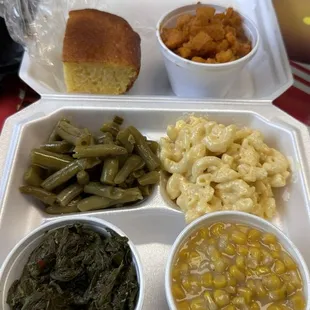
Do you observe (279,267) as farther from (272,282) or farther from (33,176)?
(33,176)

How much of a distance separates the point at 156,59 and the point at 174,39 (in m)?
0.32

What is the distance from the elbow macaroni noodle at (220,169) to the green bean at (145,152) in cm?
4

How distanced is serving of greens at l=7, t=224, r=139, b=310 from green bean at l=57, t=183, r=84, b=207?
20 centimetres

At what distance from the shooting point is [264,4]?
217 cm

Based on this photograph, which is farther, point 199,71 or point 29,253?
point 199,71

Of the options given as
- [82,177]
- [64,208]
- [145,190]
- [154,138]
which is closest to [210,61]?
[154,138]

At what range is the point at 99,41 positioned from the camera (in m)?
1.77

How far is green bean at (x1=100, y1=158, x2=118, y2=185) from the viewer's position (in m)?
1.44

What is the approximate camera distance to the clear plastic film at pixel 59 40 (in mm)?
1869

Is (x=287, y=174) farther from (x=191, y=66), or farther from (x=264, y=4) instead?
(x=264, y=4)

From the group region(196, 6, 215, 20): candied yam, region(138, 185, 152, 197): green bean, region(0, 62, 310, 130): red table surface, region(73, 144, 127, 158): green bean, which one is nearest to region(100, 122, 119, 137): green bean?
region(73, 144, 127, 158): green bean

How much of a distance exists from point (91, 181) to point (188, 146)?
37cm

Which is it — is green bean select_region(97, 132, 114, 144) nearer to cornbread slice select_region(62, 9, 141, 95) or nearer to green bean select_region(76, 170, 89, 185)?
green bean select_region(76, 170, 89, 185)

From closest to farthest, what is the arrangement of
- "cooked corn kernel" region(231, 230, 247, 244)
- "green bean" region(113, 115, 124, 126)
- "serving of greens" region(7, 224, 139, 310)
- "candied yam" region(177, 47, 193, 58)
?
"serving of greens" region(7, 224, 139, 310)
"cooked corn kernel" region(231, 230, 247, 244)
"green bean" region(113, 115, 124, 126)
"candied yam" region(177, 47, 193, 58)
